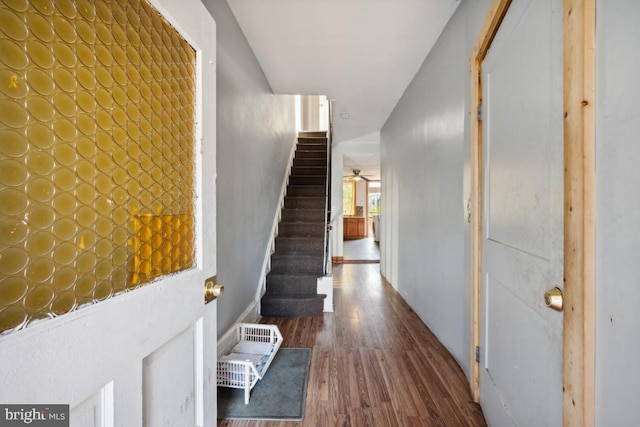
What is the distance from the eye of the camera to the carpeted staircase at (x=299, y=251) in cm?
311

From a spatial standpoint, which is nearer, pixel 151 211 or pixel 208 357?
pixel 151 211

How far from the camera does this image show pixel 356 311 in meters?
3.31

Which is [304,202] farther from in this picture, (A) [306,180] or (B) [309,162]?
(B) [309,162]

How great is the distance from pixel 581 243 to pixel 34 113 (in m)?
1.24

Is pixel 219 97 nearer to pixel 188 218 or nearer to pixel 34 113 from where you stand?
pixel 188 218

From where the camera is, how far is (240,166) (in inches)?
99.1

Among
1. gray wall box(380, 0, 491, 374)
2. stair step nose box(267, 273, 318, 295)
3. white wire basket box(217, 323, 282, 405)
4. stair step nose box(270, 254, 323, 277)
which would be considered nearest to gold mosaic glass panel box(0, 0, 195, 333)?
white wire basket box(217, 323, 282, 405)

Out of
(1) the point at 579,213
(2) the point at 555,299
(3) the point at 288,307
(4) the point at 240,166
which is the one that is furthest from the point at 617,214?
(3) the point at 288,307

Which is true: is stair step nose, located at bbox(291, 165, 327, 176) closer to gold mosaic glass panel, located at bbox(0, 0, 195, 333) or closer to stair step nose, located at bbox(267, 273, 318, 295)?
stair step nose, located at bbox(267, 273, 318, 295)

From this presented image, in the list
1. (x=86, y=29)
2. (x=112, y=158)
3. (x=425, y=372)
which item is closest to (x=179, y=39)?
(x=86, y=29)

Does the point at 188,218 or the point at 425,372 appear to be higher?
the point at 188,218

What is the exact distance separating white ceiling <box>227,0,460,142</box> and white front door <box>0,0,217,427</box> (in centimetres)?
133

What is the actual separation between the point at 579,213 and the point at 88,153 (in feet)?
3.93

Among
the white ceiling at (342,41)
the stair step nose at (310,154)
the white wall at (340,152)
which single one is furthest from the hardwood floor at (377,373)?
the white wall at (340,152)
